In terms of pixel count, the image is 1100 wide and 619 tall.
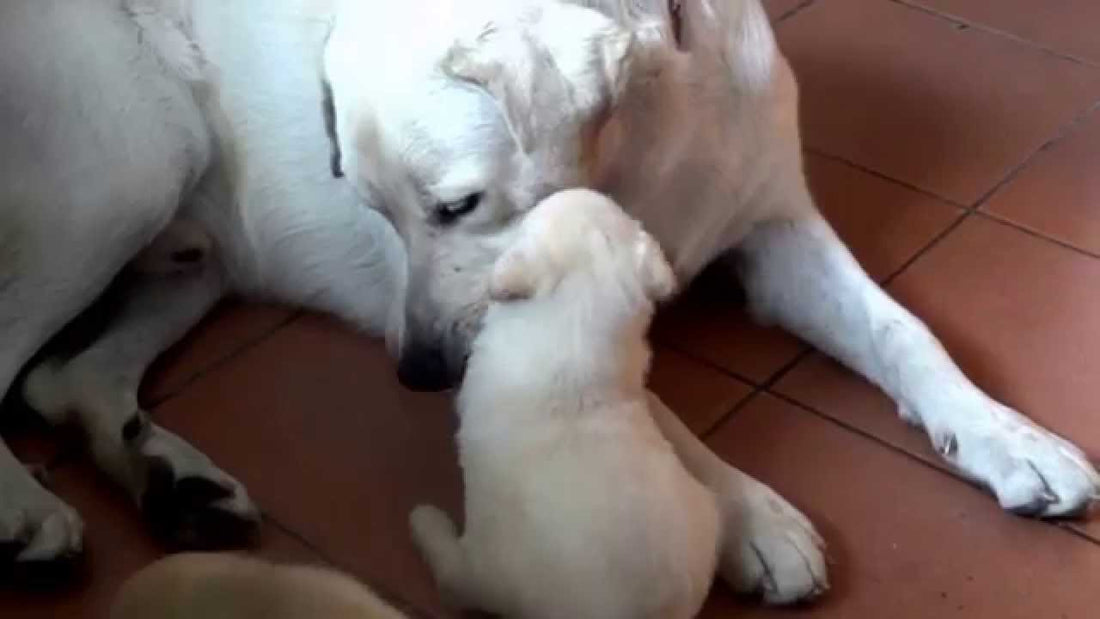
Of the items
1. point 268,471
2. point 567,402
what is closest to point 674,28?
point 567,402

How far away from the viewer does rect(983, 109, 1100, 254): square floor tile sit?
250 cm

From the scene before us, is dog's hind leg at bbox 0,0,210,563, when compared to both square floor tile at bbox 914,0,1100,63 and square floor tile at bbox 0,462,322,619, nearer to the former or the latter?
square floor tile at bbox 0,462,322,619

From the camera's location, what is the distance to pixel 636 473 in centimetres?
158

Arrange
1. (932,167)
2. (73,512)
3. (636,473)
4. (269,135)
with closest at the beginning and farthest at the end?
(636,473) < (73,512) < (269,135) < (932,167)

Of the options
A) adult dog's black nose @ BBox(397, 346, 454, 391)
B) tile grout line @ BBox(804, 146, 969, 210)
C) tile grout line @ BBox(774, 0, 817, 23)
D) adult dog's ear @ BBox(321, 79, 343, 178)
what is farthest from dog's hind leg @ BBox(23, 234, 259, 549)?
tile grout line @ BBox(774, 0, 817, 23)

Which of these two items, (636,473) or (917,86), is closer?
(636,473)

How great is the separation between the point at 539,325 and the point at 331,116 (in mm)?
497

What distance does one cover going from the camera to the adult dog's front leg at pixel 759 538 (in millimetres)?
1806

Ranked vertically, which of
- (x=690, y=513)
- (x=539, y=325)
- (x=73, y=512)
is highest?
(x=539, y=325)

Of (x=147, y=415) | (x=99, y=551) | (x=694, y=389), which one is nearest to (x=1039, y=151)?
(x=694, y=389)

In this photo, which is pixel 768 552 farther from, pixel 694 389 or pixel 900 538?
pixel 694 389

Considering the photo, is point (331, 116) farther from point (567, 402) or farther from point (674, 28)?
point (567, 402)

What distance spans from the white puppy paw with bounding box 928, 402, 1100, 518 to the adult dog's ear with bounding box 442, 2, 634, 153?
63 centimetres

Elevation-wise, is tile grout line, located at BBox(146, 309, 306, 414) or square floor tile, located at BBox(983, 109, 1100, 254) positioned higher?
tile grout line, located at BBox(146, 309, 306, 414)
